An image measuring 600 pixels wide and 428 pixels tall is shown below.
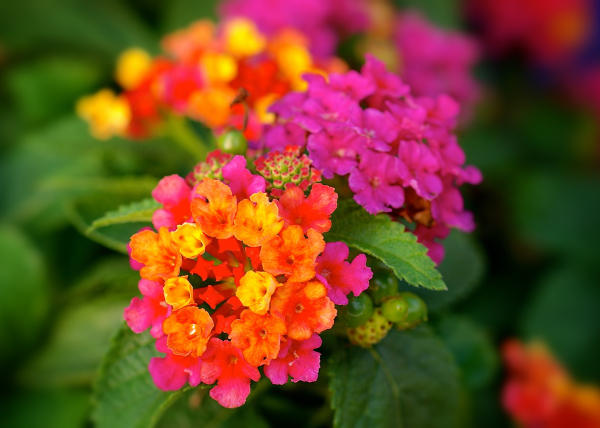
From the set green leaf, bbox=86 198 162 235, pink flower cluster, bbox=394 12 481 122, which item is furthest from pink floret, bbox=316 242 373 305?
pink flower cluster, bbox=394 12 481 122

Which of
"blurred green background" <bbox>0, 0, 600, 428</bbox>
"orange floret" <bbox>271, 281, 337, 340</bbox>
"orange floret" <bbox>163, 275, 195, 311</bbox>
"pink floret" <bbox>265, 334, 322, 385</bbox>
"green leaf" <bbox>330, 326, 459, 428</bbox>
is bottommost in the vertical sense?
"blurred green background" <bbox>0, 0, 600, 428</bbox>

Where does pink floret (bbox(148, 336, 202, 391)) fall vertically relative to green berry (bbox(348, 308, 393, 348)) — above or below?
below

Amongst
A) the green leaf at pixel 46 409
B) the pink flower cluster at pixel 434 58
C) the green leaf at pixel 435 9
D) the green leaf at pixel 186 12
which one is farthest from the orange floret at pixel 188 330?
the green leaf at pixel 435 9

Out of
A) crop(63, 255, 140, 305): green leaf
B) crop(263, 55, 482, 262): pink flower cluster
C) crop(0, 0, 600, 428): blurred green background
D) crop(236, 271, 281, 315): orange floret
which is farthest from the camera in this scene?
crop(0, 0, 600, 428): blurred green background

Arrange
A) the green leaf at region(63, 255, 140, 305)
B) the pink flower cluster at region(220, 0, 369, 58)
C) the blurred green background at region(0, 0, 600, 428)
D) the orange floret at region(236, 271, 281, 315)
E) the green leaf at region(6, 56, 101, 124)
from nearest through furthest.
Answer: the orange floret at region(236, 271, 281, 315) < the green leaf at region(63, 255, 140, 305) < the blurred green background at region(0, 0, 600, 428) < the pink flower cluster at region(220, 0, 369, 58) < the green leaf at region(6, 56, 101, 124)

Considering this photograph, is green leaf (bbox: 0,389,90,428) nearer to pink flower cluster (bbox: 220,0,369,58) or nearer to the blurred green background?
the blurred green background

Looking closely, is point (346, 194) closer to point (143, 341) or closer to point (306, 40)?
point (143, 341)

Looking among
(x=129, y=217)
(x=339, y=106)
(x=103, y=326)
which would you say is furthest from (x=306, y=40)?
(x=103, y=326)
